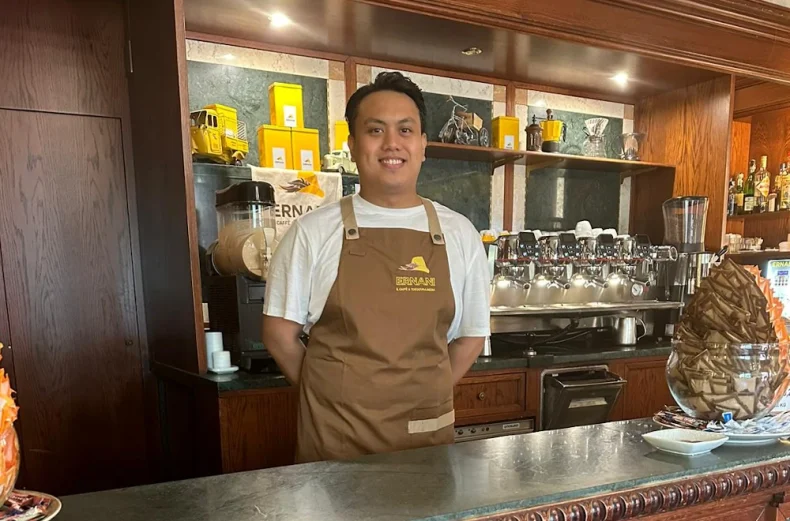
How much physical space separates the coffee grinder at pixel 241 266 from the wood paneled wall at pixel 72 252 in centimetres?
54

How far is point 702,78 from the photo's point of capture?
311 cm

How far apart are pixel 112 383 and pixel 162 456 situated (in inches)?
16.9

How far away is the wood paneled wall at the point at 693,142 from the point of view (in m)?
3.09

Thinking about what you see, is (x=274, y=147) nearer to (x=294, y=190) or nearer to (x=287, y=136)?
(x=287, y=136)

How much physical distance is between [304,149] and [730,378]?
6.57ft

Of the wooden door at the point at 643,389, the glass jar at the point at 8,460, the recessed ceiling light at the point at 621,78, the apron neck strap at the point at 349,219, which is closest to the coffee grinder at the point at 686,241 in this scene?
the wooden door at the point at 643,389

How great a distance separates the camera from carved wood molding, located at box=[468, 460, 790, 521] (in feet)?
2.54

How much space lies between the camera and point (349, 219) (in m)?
1.36

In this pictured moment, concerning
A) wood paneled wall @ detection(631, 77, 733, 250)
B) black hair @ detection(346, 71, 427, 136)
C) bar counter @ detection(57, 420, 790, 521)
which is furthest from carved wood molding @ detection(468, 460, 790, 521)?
wood paneled wall @ detection(631, 77, 733, 250)

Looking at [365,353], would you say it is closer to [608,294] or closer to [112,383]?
[112,383]

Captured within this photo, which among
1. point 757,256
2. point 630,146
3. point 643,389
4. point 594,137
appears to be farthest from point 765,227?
point 643,389

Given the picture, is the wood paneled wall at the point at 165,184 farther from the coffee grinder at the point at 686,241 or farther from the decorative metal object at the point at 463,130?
the coffee grinder at the point at 686,241

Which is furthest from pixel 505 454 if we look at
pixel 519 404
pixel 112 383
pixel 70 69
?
pixel 70 69

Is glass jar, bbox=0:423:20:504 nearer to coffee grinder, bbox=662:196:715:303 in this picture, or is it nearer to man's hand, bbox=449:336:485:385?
man's hand, bbox=449:336:485:385
